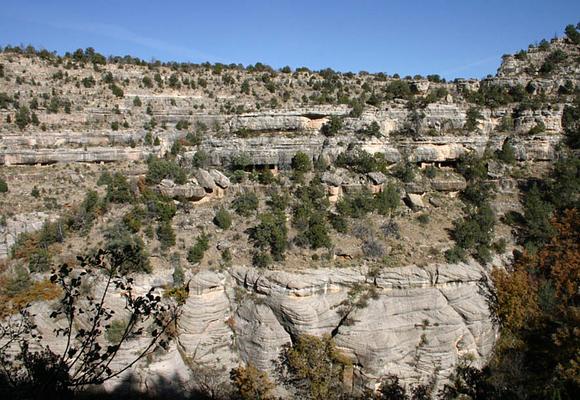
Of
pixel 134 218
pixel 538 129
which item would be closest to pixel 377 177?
pixel 538 129

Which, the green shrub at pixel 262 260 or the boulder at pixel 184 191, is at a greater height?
the boulder at pixel 184 191

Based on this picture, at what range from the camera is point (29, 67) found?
3628 cm

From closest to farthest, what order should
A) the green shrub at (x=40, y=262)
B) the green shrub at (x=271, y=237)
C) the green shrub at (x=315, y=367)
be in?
1. the green shrub at (x=315, y=367)
2. the green shrub at (x=40, y=262)
3. the green shrub at (x=271, y=237)

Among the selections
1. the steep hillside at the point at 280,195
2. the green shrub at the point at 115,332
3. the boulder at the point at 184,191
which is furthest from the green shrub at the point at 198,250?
the green shrub at the point at 115,332

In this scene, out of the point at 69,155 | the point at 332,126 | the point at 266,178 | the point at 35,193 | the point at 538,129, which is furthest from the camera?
the point at 332,126

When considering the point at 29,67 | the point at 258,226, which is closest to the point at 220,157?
the point at 258,226

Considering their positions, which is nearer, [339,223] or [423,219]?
[339,223]

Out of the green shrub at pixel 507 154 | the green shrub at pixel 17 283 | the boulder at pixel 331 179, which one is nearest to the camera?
the green shrub at pixel 17 283

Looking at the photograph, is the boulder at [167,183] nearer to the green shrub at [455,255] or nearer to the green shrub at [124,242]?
the green shrub at [124,242]

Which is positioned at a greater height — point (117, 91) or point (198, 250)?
point (117, 91)

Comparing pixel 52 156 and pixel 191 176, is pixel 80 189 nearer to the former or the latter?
pixel 52 156

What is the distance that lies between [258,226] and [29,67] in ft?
93.5

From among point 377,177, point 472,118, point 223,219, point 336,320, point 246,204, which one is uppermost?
point 472,118

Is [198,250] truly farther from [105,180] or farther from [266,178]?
[105,180]
